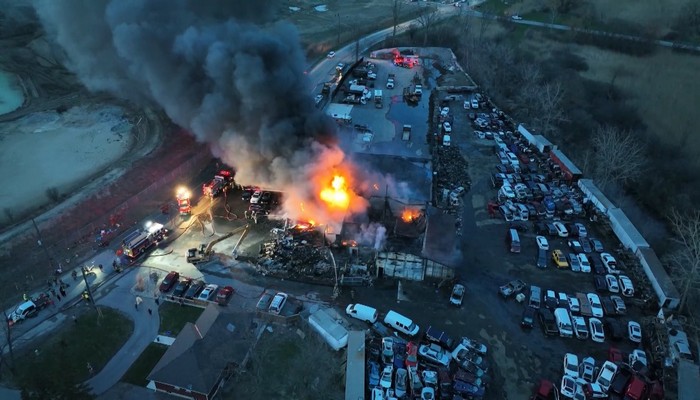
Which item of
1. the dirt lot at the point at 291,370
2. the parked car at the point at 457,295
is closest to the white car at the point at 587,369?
the parked car at the point at 457,295

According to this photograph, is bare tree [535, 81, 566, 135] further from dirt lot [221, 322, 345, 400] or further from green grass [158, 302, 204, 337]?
green grass [158, 302, 204, 337]

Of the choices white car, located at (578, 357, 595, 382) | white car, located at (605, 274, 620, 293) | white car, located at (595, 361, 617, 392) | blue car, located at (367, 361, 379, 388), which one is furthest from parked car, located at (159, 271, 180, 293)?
white car, located at (605, 274, 620, 293)

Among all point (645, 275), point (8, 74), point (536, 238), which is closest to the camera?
point (645, 275)

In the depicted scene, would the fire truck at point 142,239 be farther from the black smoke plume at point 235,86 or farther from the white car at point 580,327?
the white car at point 580,327

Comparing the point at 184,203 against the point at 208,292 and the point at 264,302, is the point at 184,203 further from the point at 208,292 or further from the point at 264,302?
the point at 264,302

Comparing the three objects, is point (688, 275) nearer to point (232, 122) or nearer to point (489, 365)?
point (489, 365)

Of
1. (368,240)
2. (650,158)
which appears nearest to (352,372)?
(368,240)
